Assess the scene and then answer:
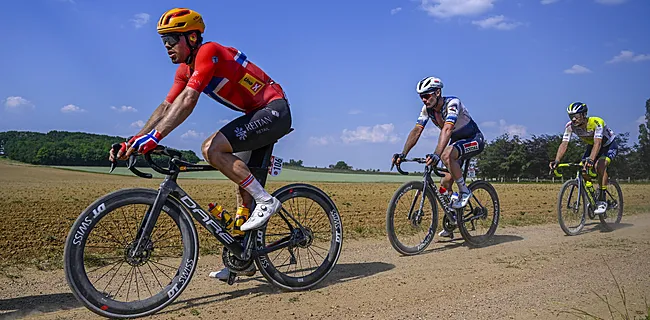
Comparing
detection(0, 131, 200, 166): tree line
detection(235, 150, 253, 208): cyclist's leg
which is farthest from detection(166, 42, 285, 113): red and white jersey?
detection(0, 131, 200, 166): tree line

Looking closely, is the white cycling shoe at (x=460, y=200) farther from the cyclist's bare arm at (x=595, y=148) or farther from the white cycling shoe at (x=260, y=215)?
the white cycling shoe at (x=260, y=215)

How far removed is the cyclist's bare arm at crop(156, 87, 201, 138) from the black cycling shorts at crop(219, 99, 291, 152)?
18.2 inches

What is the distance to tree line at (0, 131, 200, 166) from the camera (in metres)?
62.3

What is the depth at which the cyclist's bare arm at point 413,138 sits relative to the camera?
27.1ft

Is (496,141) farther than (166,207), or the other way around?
(496,141)

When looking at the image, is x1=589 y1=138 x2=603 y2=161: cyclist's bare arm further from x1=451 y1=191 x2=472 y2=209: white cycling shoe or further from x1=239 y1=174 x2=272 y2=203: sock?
x1=239 y1=174 x2=272 y2=203: sock

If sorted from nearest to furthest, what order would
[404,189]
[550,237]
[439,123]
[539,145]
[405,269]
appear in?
1. [405,269]
2. [404,189]
3. [439,123]
4. [550,237]
5. [539,145]

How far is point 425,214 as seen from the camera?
7.86 meters

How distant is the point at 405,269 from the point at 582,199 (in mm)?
6107

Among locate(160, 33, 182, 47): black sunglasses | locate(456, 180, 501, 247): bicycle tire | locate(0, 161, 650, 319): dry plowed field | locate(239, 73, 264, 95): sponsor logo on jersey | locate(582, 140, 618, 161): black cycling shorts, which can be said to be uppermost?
locate(160, 33, 182, 47): black sunglasses

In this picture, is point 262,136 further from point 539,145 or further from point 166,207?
point 539,145

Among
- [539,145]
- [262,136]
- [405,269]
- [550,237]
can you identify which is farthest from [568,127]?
[539,145]

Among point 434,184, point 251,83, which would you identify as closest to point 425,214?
point 434,184

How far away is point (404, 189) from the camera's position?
7.58 meters
